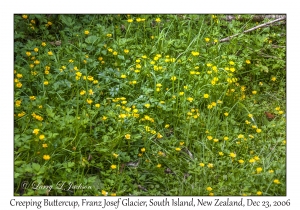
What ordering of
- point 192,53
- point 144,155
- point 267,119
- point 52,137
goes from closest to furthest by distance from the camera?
point 52,137 → point 144,155 → point 267,119 → point 192,53

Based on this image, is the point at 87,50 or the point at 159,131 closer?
the point at 159,131

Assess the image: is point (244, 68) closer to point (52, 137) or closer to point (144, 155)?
point (144, 155)

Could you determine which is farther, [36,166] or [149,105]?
[149,105]

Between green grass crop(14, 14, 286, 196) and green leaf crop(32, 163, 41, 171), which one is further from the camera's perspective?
green grass crop(14, 14, 286, 196)

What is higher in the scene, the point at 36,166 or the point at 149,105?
the point at 149,105

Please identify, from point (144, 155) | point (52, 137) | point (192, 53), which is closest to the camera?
point (52, 137)

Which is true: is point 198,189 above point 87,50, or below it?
below

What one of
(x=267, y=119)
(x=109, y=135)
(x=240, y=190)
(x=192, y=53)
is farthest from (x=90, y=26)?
(x=240, y=190)

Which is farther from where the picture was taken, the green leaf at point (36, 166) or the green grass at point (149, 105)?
the green grass at point (149, 105)
